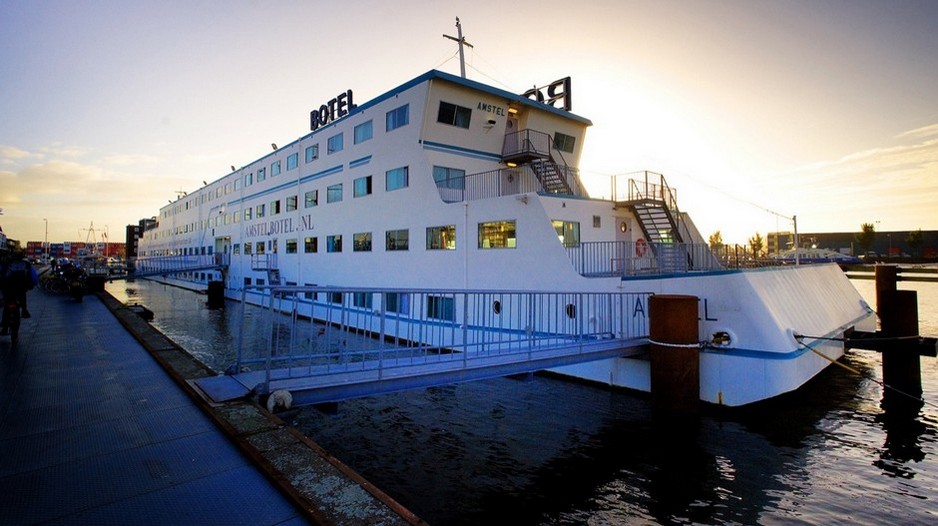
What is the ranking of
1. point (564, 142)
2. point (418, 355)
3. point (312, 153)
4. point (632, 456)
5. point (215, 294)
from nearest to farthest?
point (632, 456)
point (418, 355)
point (564, 142)
point (312, 153)
point (215, 294)

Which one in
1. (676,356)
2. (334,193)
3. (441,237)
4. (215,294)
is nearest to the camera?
(676,356)

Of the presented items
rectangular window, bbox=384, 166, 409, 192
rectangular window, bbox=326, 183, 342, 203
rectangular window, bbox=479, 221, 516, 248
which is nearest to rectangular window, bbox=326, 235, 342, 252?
rectangular window, bbox=326, 183, 342, 203

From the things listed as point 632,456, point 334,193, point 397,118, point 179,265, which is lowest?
point 632,456

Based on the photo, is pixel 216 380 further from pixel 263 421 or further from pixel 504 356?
pixel 504 356

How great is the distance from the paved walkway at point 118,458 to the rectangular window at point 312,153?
2004cm

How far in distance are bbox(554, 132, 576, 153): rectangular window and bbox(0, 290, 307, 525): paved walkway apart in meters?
19.3

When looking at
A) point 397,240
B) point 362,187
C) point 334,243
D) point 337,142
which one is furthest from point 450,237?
point 337,142

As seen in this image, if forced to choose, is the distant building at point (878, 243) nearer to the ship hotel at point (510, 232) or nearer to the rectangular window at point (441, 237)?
the ship hotel at point (510, 232)

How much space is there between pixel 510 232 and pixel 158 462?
38.0 ft

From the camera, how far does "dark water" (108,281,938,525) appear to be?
20.8ft

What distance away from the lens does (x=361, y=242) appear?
71.6ft

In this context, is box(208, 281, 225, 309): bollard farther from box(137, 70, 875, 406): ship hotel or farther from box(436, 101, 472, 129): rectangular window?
box(436, 101, 472, 129): rectangular window

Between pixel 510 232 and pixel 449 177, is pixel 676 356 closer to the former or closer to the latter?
pixel 510 232

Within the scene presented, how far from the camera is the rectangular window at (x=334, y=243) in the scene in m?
23.7
